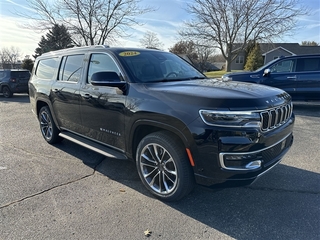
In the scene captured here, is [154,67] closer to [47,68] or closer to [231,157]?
[231,157]

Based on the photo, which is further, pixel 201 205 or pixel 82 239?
pixel 201 205

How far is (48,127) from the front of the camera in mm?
5160

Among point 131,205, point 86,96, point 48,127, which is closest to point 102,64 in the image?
point 86,96

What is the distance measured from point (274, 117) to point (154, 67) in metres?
1.84

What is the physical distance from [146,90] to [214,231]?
5.80ft

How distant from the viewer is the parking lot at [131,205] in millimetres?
2395

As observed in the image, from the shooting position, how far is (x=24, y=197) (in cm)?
305

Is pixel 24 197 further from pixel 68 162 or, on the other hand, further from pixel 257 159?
pixel 257 159

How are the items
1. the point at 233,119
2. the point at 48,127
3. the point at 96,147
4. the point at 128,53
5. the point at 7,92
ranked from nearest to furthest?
1. the point at 233,119
2. the point at 128,53
3. the point at 96,147
4. the point at 48,127
5. the point at 7,92

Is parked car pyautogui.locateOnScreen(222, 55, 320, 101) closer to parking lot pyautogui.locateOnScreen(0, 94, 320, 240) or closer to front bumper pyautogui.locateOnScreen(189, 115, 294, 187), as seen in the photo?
parking lot pyautogui.locateOnScreen(0, 94, 320, 240)

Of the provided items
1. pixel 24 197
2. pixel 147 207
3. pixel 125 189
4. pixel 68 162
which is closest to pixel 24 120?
pixel 68 162

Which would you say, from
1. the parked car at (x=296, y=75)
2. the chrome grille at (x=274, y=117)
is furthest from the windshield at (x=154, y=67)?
the parked car at (x=296, y=75)

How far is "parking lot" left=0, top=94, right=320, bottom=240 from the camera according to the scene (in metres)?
2.39

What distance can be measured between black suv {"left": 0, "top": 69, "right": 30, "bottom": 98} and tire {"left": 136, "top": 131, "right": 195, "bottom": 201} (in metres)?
13.9
